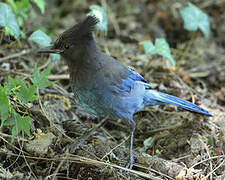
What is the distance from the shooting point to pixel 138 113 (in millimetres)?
4383

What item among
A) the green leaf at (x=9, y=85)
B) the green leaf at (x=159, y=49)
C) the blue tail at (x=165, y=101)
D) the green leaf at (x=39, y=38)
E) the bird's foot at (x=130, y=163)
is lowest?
the bird's foot at (x=130, y=163)

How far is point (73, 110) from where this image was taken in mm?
4289

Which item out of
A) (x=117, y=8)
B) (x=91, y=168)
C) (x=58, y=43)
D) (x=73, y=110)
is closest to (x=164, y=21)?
(x=117, y=8)

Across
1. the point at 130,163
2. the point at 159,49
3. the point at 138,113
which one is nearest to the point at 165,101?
the point at 138,113

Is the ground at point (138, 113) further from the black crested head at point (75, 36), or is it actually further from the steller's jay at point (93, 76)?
the black crested head at point (75, 36)

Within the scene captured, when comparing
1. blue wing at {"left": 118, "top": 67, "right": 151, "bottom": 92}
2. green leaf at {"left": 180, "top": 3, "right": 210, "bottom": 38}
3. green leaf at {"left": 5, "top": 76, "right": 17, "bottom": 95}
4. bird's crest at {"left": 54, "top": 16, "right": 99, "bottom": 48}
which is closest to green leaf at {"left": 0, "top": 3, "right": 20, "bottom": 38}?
bird's crest at {"left": 54, "top": 16, "right": 99, "bottom": 48}

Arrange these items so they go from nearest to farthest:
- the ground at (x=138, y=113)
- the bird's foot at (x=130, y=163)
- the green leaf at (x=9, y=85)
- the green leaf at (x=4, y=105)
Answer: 1. the green leaf at (x=4, y=105)
2. the green leaf at (x=9, y=85)
3. the ground at (x=138, y=113)
4. the bird's foot at (x=130, y=163)

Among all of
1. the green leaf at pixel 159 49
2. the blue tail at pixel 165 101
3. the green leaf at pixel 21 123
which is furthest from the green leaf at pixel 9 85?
the green leaf at pixel 159 49

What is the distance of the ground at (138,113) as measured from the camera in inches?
121

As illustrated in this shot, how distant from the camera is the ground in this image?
3.07 m

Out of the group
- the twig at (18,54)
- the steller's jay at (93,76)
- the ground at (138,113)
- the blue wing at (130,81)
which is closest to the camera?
the ground at (138,113)

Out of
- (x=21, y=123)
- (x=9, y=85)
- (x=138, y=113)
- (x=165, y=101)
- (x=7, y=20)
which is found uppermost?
(x=7, y=20)

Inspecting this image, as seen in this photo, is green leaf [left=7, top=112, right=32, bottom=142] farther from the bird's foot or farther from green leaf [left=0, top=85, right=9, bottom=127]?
the bird's foot

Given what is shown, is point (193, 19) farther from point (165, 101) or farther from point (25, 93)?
point (25, 93)
